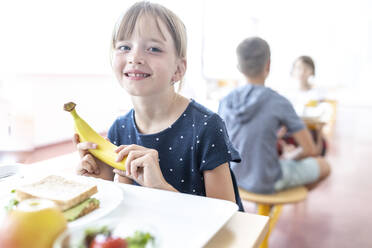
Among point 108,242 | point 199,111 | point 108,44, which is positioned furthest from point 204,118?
point 108,242

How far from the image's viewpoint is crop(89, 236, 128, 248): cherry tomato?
1.17 feet

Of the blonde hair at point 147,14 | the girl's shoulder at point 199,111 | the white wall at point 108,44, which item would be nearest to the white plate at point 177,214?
the girl's shoulder at point 199,111

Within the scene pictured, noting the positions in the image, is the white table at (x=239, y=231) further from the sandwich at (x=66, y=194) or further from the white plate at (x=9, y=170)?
the white plate at (x=9, y=170)

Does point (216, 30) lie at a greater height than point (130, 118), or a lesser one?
greater

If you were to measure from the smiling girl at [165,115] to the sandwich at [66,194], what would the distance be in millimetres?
174

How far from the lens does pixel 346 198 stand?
109 inches

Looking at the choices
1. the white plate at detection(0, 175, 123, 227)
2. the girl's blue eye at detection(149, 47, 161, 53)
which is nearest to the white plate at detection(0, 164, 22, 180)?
the white plate at detection(0, 175, 123, 227)

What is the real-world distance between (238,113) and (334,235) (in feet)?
3.56

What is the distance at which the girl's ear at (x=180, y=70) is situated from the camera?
3.35 ft

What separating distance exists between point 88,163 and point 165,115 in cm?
28

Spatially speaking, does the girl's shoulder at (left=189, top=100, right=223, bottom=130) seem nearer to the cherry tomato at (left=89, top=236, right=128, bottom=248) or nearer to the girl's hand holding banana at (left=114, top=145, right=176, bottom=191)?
the girl's hand holding banana at (left=114, top=145, right=176, bottom=191)

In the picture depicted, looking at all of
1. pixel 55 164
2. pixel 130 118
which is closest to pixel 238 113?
pixel 130 118

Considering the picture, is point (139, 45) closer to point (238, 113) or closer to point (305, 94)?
point (238, 113)

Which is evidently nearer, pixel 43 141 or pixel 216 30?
pixel 43 141
